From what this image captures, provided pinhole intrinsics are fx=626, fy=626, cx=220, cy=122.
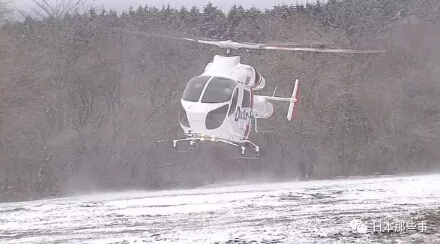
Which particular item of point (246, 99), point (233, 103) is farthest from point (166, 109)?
point (233, 103)

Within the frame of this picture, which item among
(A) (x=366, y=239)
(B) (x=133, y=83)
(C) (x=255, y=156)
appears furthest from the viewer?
(B) (x=133, y=83)

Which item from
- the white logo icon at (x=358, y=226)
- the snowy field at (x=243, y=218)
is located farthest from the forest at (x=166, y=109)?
the white logo icon at (x=358, y=226)

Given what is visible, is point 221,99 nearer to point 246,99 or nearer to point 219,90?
point 219,90

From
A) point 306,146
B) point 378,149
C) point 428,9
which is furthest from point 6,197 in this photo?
point 428,9

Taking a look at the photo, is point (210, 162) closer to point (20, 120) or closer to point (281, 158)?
point (281, 158)

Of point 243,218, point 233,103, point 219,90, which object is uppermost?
point 219,90
